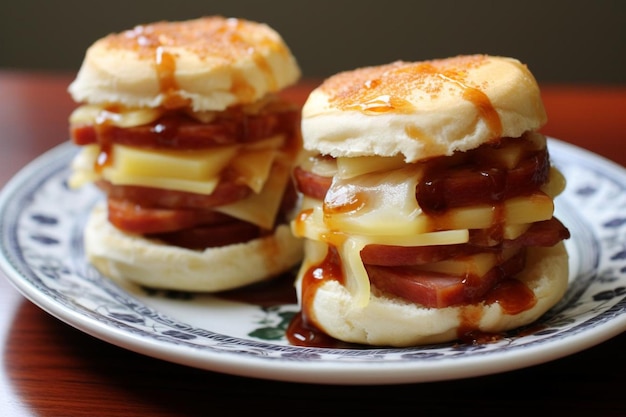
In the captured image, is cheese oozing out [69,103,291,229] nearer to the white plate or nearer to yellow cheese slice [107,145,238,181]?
yellow cheese slice [107,145,238,181]

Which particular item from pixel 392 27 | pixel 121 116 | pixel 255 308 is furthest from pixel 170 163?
pixel 392 27

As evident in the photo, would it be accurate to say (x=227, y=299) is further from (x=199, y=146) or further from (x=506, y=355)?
(x=506, y=355)

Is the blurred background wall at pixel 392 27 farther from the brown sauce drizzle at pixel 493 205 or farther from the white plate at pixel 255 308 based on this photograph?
the brown sauce drizzle at pixel 493 205

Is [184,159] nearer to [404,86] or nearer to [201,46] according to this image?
[201,46]

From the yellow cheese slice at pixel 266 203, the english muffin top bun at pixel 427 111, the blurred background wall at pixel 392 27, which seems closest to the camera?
the english muffin top bun at pixel 427 111

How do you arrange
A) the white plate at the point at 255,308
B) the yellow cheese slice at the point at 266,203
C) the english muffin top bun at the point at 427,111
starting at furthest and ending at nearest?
the yellow cheese slice at the point at 266,203 < the english muffin top bun at the point at 427,111 < the white plate at the point at 255,308

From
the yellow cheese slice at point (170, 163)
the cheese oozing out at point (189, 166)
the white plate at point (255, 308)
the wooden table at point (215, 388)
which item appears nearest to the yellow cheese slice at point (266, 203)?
the cheese oozing out at point (189, 166)

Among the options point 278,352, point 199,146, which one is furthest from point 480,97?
point 199,146
